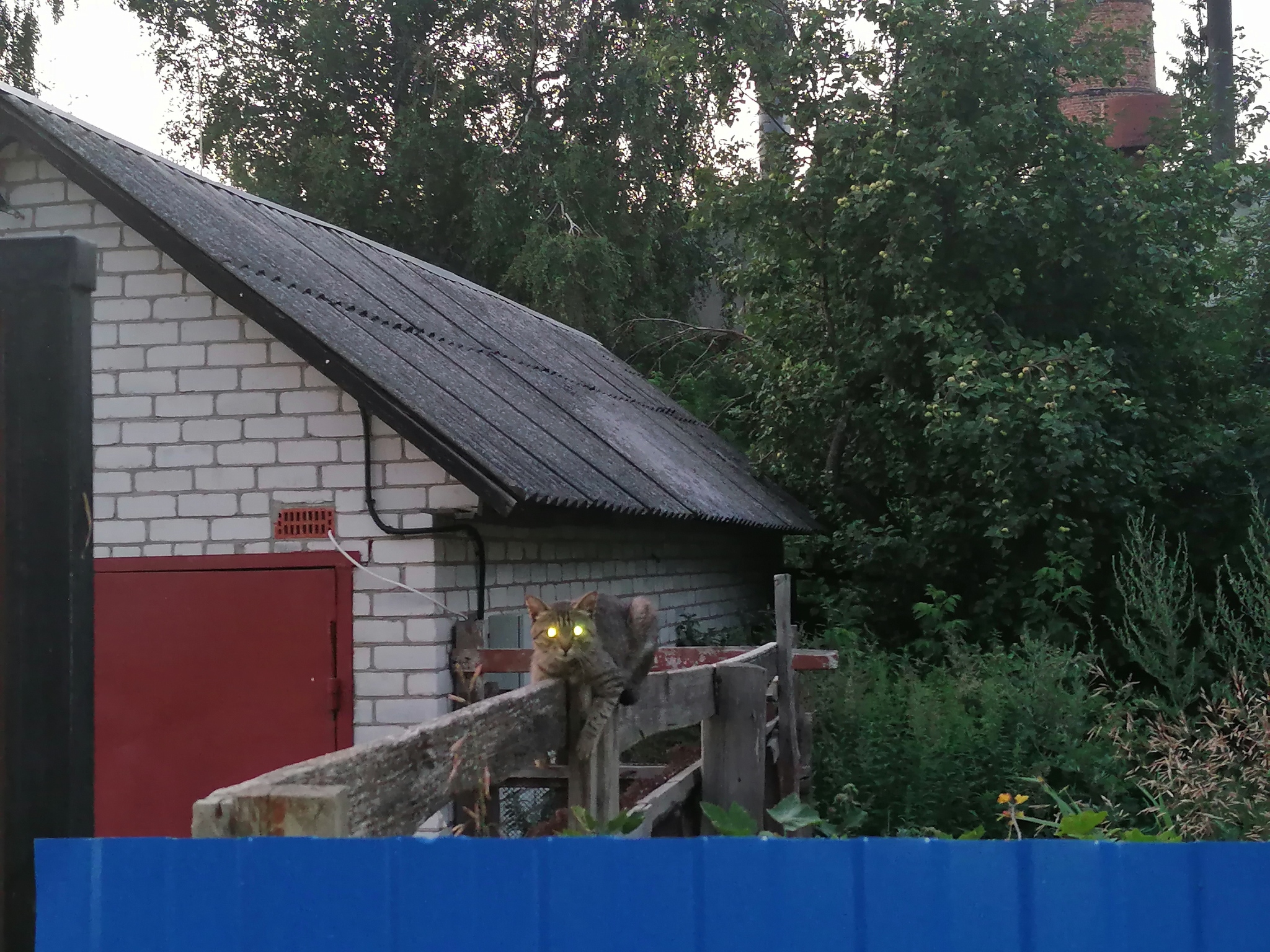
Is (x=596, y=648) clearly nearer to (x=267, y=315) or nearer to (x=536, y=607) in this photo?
(x=536, y=607)

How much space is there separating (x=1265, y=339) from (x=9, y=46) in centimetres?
1994

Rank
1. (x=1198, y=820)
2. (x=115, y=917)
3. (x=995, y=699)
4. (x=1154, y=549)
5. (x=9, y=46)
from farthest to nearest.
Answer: (x=9, y=46), (x=1154, y=549), (x=995, y=699), (x=1198, y=820), (x=115, y=917)

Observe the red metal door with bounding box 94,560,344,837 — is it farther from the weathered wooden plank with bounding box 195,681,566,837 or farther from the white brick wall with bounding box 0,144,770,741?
the weathered wooden plank with bounding box 195,681,566,837

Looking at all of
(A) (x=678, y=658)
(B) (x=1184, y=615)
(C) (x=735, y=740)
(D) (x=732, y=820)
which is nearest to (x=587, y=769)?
(D) (x=732, y=820)

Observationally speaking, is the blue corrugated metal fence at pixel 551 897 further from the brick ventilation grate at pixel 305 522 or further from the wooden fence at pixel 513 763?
the brick ventilation grate at pixel 305 522

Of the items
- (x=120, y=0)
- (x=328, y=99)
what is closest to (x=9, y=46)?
(x=120, y=0)

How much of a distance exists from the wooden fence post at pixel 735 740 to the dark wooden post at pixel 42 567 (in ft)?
9.97

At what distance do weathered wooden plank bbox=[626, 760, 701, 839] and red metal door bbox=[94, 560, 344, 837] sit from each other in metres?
2.82

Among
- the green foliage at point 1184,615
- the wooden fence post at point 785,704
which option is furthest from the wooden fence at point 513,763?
the green foliage at point 1184,615

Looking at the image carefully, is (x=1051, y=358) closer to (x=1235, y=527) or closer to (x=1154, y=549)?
(x=1154, y=549)

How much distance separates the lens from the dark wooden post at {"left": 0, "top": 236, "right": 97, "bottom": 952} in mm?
1668

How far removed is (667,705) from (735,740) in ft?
2.09

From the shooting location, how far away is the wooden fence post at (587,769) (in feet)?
10.6

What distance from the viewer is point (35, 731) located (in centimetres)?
167
